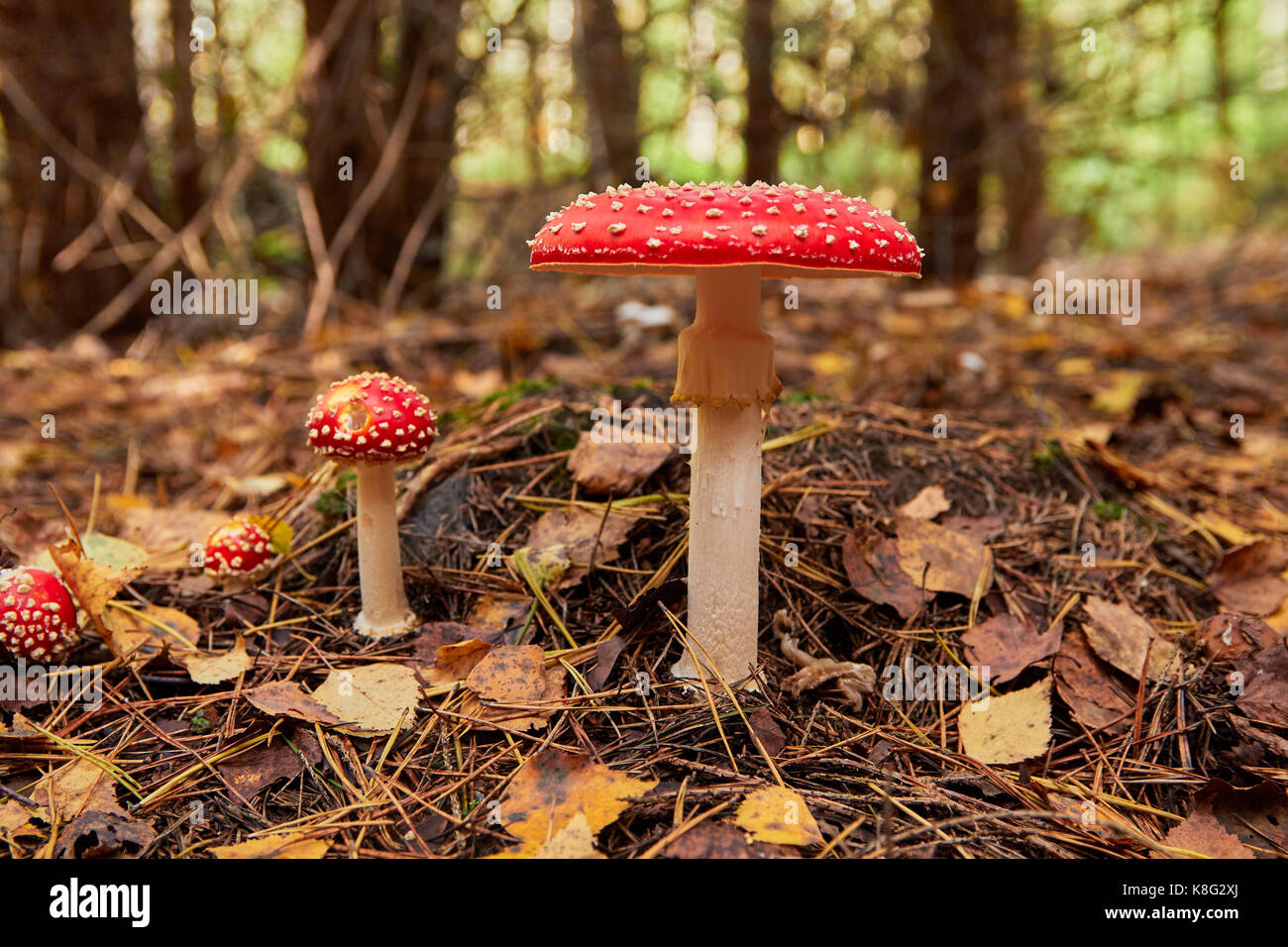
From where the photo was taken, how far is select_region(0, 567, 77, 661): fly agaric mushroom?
2.52 metres

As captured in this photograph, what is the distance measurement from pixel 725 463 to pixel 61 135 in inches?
279

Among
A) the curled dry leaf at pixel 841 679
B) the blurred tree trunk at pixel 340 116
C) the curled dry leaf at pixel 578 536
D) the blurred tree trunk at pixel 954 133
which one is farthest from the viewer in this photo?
the blurred tree trunk at pixel 954 133

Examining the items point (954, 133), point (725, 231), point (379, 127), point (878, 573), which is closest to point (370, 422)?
point (725, 231)

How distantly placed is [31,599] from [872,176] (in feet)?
39.2

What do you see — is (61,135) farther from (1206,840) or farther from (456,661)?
(1206,840)

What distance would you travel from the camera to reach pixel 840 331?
672 cm

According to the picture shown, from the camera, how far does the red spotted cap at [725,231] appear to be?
189cm

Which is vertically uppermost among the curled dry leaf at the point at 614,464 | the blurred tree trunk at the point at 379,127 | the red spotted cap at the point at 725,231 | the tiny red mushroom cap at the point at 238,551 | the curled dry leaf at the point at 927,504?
the blurred tree trunk at the point at 379,127

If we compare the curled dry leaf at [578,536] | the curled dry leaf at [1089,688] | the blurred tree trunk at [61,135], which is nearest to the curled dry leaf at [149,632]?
the curled dry leaf at [578,536]

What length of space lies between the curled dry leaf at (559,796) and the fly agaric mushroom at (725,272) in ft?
1.86

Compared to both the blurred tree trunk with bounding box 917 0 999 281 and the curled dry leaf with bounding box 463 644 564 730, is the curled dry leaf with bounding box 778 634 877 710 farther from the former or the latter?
the blurred tree trunk with bounding box 917 0 999 281

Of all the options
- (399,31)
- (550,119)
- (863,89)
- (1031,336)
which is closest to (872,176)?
(863,89)

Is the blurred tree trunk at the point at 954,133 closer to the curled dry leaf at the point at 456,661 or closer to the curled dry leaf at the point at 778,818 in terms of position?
the curled dry leaf at the point at 456,661

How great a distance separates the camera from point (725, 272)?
7.59 ft
